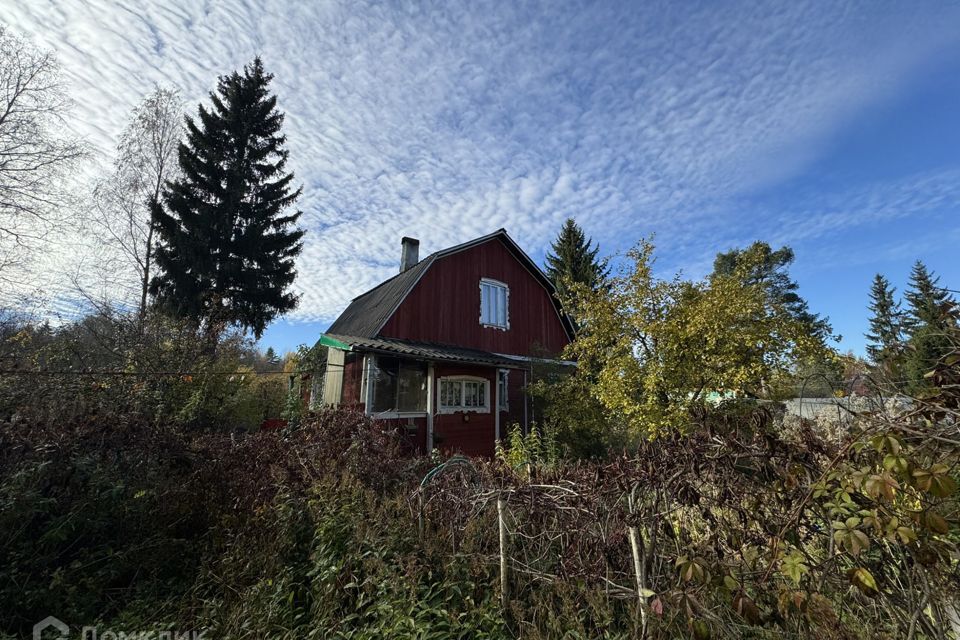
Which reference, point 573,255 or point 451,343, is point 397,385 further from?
point 573,255

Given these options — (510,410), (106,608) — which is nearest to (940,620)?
(106,608)

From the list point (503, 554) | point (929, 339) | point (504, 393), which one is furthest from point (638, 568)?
point (504, 393)

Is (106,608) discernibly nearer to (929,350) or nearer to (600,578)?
(600,578)

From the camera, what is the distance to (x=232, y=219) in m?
17.2

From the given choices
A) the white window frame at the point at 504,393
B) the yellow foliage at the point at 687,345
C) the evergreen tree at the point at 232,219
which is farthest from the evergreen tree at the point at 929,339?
the evergreen tree at the point at 232,219

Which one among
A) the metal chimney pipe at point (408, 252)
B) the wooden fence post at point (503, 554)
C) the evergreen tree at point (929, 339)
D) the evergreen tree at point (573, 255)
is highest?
the evergreen tree at point (573, 255)

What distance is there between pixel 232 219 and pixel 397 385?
1273 cm

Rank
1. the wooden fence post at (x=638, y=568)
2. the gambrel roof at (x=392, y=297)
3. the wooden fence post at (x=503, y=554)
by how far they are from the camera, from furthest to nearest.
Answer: the gambrel roof at (x=392, y=297)
the wooden fence post at (x=503, y=554)
the wooden fence post at (x=638, y=568)

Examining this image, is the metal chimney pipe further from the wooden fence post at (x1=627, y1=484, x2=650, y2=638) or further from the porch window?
the wooden fence post at (x1=627, y1=484, x2=650, y2=638)

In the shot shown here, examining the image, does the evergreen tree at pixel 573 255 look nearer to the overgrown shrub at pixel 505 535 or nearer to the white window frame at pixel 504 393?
the white window frame at pixel 504 393

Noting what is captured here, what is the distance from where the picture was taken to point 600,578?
8.55ft

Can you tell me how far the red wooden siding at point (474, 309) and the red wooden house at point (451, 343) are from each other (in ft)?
0.11

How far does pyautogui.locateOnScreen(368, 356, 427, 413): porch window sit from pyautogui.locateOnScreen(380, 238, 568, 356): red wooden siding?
148 centimetres

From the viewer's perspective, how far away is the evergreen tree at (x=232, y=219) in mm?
15614
